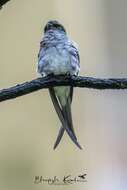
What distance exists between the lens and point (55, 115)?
868mm

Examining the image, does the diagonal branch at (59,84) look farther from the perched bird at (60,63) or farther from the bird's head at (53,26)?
the bird's head at (53,26)

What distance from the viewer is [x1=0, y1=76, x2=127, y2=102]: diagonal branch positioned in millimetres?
847

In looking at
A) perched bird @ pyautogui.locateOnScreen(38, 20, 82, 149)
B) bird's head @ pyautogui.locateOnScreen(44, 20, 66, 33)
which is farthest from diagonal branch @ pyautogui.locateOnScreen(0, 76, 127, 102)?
bird's head @ pyautogui.locateOnScreen(44, 20, 66, 33)

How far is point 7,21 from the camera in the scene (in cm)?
93

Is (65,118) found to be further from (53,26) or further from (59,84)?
(53,26)

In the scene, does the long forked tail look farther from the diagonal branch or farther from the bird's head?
the bird's head

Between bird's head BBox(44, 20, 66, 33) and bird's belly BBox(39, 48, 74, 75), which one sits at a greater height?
bird's head BBox(44, 20, 66, 33)

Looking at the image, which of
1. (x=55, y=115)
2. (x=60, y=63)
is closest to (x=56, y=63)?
(x=60, y=63)

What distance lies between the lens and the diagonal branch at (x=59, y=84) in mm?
847

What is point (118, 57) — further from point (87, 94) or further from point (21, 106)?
point (21, 106)

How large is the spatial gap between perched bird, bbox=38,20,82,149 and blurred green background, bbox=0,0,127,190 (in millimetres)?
A: 14

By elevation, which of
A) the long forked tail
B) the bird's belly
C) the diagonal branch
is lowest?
the long forked tail

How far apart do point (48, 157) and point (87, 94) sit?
17 centimetres

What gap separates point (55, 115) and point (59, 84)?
0.07 meters
